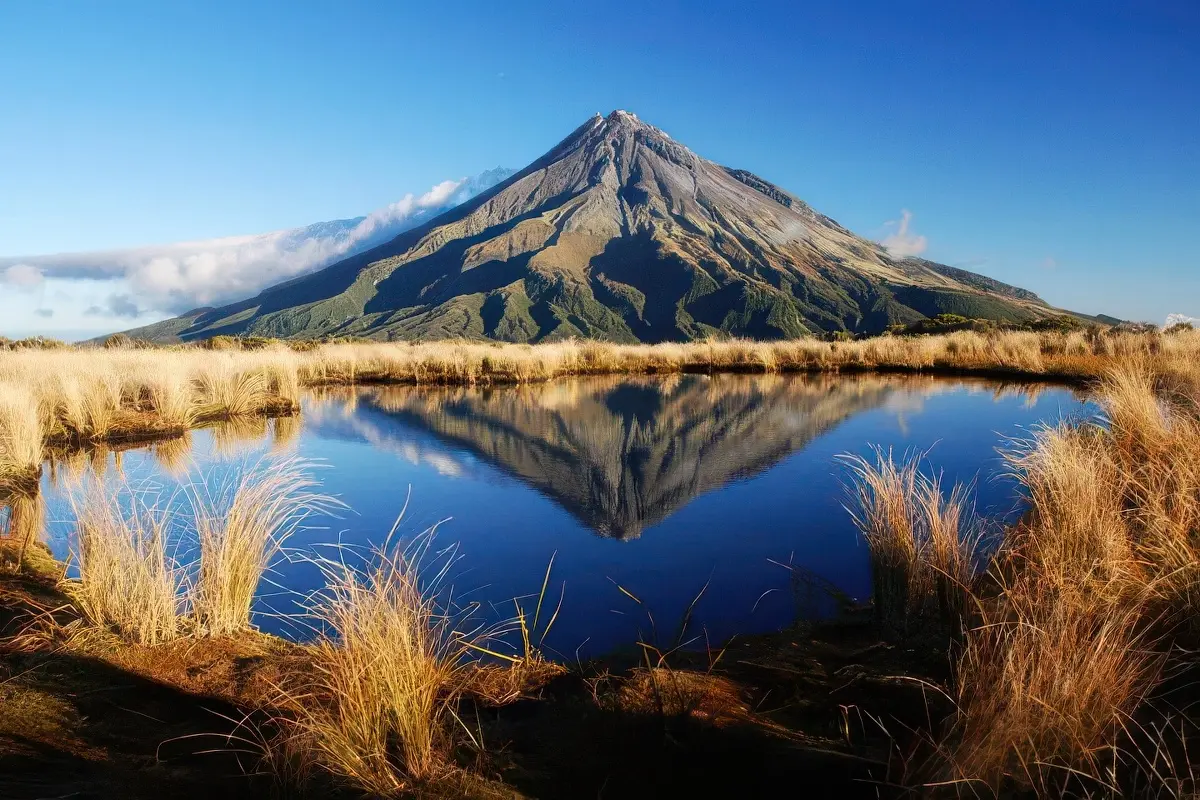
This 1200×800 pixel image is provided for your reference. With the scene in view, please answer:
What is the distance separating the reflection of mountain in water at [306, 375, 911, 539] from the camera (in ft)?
24.0

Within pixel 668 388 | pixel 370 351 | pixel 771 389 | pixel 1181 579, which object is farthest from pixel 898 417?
pixel 370 351

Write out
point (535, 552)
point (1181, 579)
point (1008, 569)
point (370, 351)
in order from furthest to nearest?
point (370, 351)
point (535, 552)
point (1008, 569)
point (1181, 579)

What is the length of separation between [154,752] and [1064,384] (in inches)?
725

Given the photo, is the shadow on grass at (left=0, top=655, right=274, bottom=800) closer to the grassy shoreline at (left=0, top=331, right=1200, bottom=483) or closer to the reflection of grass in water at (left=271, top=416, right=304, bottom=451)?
the grassy shoreline at (left=0, top=331, right=1200, bottom=483)

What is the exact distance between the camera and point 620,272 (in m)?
149

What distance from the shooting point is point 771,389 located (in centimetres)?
1662

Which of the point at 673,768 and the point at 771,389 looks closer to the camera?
the point at 673,768

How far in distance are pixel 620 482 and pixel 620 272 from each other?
144 metres

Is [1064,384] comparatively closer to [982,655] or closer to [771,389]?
[771,389]

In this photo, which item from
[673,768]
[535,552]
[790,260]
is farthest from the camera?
[790,260]

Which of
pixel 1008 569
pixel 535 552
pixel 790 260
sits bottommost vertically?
pixel 535 552

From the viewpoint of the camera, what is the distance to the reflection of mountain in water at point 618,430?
732 centimetres

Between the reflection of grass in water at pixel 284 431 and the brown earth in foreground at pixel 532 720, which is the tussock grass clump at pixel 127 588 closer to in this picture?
the brown earth in foreground at pixel 532 720

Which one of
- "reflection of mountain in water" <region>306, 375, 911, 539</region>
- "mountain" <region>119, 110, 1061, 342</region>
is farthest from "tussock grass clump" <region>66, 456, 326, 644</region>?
"mountain" <region>119, 110, 1061, 342</region>
